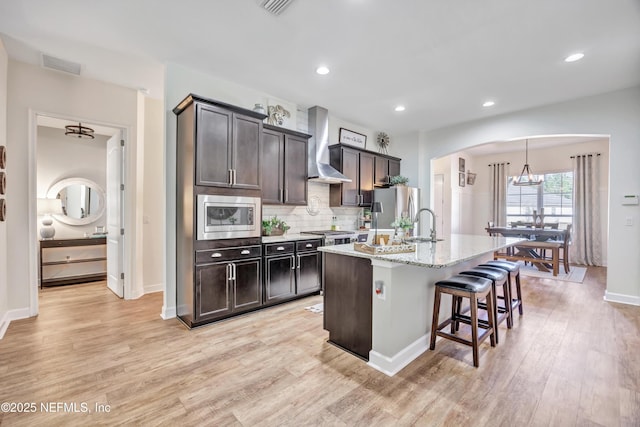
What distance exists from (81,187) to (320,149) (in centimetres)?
440

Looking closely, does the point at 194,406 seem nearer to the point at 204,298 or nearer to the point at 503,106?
the point at 204,298

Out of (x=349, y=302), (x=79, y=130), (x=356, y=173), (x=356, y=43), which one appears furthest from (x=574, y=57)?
(x=79, y=130)

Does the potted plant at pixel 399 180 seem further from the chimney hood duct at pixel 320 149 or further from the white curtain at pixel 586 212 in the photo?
the white curtain at pixel 586 212

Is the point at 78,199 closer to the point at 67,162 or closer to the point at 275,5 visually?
the point at 67,162

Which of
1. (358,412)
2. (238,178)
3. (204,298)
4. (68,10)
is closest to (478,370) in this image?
(358,412)

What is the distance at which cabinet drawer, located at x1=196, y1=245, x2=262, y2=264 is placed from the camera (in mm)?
3057

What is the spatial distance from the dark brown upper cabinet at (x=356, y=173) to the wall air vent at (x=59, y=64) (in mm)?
3671

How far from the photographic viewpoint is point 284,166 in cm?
423

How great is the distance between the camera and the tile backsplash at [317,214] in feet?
15.0

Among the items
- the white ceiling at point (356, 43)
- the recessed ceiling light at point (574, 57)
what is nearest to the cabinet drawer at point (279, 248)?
the white ceiling at point (356, 43)

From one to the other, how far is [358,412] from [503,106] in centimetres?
491

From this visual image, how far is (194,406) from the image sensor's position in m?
1.85

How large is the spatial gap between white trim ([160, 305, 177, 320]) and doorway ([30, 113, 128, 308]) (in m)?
1.45

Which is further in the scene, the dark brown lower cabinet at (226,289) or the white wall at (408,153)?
the white wall at (408,153)
